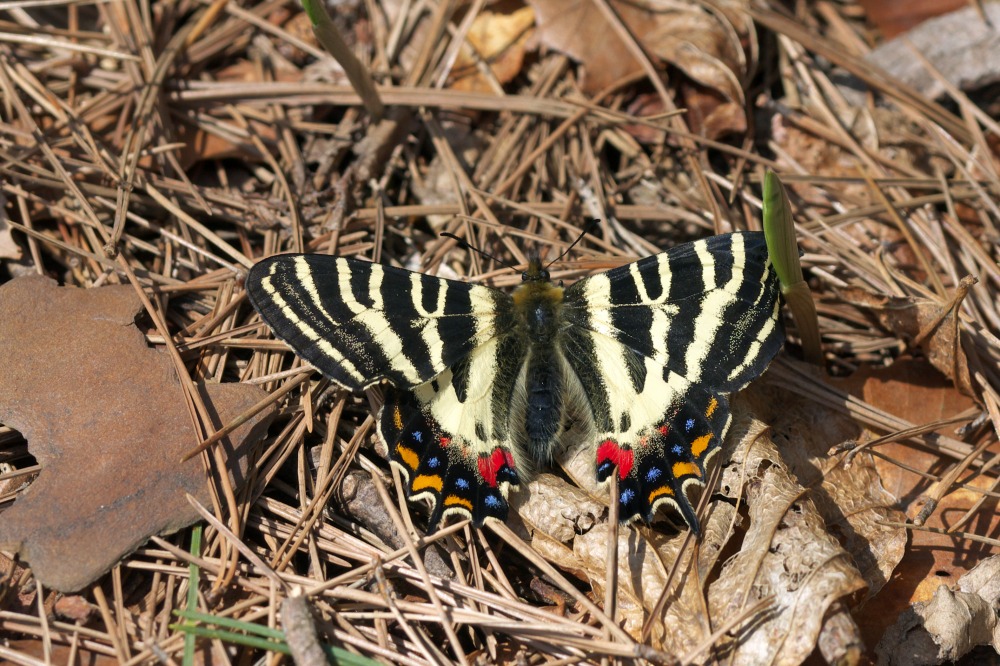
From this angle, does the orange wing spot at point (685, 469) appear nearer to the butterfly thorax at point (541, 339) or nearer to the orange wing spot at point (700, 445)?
the orange wing spot at point (700, 445)

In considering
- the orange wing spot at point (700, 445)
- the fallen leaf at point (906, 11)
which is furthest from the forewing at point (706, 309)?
the fallen leaf at point (906, 11)

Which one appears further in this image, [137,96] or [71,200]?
[137,96]

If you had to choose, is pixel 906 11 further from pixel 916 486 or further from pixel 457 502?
pixel 457 502

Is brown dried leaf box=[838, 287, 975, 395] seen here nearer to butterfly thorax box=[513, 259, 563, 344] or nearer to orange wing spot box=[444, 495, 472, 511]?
butterfly thorax box=[513, 259, 563, 344]

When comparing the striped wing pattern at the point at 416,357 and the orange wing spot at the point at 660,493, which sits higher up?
the striped wing pattern at the point at 416,357

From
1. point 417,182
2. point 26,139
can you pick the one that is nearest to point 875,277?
point 417,182

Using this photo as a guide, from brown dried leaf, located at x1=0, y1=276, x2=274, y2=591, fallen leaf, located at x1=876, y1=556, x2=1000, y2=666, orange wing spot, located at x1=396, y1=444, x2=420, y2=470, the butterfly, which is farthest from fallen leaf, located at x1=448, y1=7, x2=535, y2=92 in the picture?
fallen leaf, located at x1=876, y1=556, x2=1000, y2=666

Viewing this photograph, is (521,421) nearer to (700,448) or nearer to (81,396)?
(700,448)
